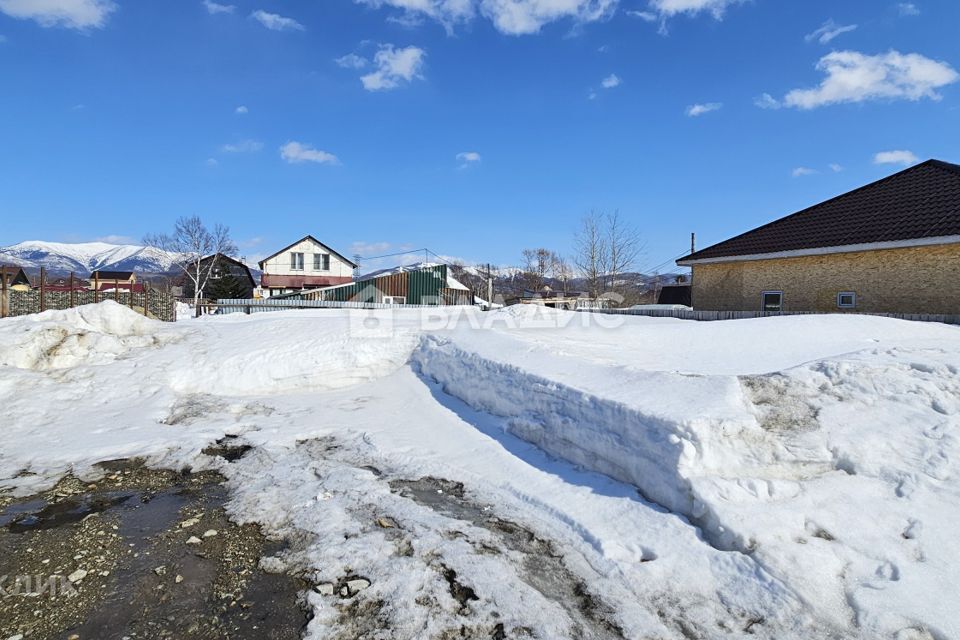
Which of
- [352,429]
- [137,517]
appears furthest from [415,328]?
[137,517]

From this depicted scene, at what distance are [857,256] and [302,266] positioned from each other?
47376 mm

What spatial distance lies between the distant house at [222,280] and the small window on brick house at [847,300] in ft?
159

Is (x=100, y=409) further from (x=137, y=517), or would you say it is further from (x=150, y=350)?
(x=137, y=517)

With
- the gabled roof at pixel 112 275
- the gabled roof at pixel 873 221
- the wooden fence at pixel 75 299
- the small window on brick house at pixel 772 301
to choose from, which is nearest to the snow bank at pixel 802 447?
the gabled roof at pixel 873 221

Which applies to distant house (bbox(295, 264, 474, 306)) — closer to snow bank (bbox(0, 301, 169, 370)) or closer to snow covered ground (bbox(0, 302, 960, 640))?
snow bank (bbox(0, 301, 169, 370))

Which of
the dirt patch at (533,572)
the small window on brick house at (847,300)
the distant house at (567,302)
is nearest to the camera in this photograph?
the dirt patch at (533,572)

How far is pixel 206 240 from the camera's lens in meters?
47.6

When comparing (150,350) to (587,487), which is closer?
(587,487)

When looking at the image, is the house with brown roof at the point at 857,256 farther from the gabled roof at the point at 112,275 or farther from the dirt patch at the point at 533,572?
the gabled roof at the point at 112,275

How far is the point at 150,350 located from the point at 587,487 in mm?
9812

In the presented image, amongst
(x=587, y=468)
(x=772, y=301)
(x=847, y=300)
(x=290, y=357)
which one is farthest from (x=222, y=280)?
(x=587, y=468)

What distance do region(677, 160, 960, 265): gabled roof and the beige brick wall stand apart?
410 mm

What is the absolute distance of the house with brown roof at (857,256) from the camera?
11.1 meters

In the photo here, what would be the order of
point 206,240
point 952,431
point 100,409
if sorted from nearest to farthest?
point 952,431 → point 100,409 → point 206,240
